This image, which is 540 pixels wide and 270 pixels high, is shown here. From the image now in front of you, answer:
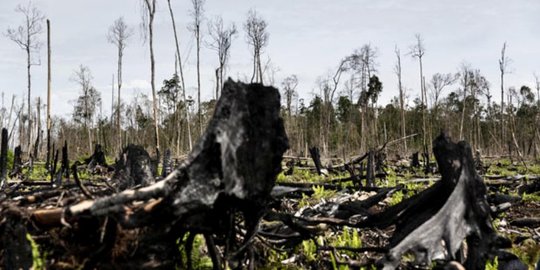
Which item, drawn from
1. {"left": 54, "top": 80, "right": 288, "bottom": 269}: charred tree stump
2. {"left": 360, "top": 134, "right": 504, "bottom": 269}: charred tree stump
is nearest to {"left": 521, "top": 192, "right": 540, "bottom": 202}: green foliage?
{"left": 360, "top": 134, "right": 504, "bottom": 269}: charred tree stump

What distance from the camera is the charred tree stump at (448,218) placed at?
2.10m

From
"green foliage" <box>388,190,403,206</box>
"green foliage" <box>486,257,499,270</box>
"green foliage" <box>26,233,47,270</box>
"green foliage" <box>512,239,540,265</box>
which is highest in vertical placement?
"green foliage" <box>26,233,47,270</box>

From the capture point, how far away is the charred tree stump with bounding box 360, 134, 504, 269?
6.88 ft

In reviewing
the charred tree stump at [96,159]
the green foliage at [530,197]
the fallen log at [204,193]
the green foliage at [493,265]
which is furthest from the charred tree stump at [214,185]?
the charred tree stump at [96,159]

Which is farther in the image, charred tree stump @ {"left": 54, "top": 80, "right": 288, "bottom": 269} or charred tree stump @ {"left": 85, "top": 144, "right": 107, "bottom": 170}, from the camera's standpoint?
charred tree stump @ {"left": 85, "top": 144, "right": 107, "bottom": 170}

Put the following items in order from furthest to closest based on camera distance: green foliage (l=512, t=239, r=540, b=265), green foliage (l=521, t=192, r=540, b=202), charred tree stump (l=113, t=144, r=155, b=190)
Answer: green foliage (l=521, t=192, r=540, b=202) < green foliage (l=512, t=239, r=540, b=265) < charred tree stump (l=113, t=144, r=155, b=190)

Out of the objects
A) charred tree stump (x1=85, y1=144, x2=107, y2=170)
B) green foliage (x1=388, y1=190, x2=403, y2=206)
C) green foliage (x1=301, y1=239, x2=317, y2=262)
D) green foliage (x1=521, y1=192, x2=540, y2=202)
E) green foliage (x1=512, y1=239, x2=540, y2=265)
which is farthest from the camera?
charred tree stump (x1=85, y1=144, x2=107, y2=170)

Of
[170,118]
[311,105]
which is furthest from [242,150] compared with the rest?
[311,105]

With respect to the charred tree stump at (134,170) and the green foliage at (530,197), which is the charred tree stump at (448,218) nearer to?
the charred tree stump at (134,170)

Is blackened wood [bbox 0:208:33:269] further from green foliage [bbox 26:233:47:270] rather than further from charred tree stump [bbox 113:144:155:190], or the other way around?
charred tree stump [bbox 113:144:155:190]

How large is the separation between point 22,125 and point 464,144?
60.1 metres

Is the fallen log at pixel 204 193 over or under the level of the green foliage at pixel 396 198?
over

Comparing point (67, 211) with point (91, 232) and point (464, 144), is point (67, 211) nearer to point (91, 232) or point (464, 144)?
point (91, 232)

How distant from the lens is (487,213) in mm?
2271
